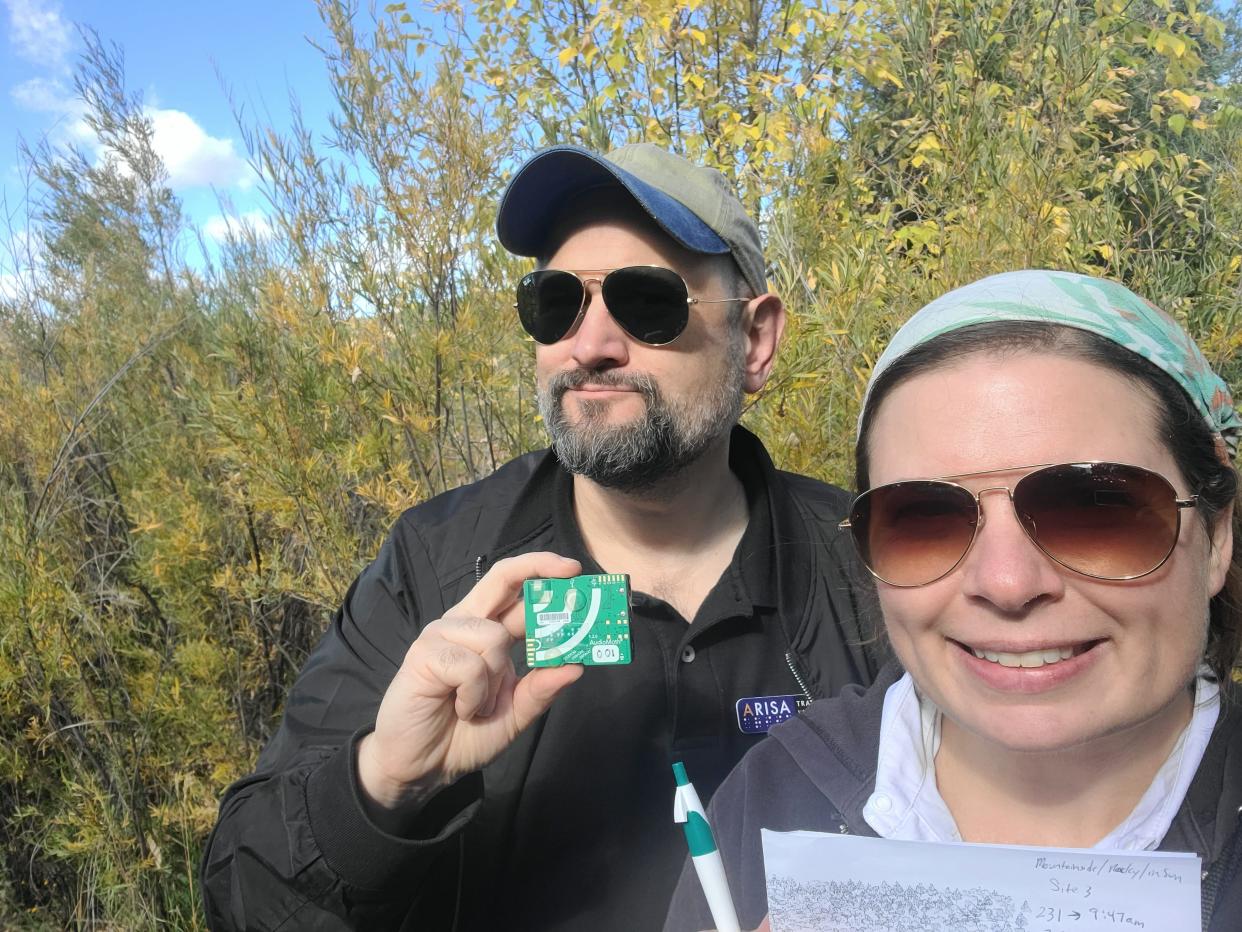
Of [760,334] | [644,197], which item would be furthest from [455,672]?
[760,334]

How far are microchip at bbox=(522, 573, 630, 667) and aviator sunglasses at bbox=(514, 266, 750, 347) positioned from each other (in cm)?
73

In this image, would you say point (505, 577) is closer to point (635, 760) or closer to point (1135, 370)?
point (635, 760)

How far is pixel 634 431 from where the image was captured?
5.98 feet

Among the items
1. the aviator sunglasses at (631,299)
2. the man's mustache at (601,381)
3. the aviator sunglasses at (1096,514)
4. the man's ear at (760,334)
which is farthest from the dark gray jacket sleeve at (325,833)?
the man's ear at (760,334)

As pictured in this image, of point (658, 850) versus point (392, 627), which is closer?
point (658, 850)

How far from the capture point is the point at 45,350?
451 cm

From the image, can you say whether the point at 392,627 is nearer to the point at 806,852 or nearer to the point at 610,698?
the point at 610,698

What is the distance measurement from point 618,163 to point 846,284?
103 centimetres

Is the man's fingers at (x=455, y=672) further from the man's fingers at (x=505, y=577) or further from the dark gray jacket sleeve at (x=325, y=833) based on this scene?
the dark gray jacket sleeve at (x=325, y=833)

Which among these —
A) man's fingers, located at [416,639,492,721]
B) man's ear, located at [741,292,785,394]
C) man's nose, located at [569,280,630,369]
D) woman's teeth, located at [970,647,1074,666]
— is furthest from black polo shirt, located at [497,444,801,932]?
woman's teeth, located at [970,647,1074,666]

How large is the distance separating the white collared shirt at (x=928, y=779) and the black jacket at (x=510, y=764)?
0.48 meters

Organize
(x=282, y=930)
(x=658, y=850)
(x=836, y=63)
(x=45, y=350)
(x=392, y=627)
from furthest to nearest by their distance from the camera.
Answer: (x=45, y=350), (x=836, y=63), (x=392, y=627), (x=658, y=850), (x=282, y=930)

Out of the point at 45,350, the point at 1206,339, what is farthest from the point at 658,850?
the point at 45,350

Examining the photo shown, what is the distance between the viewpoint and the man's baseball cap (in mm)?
1843
